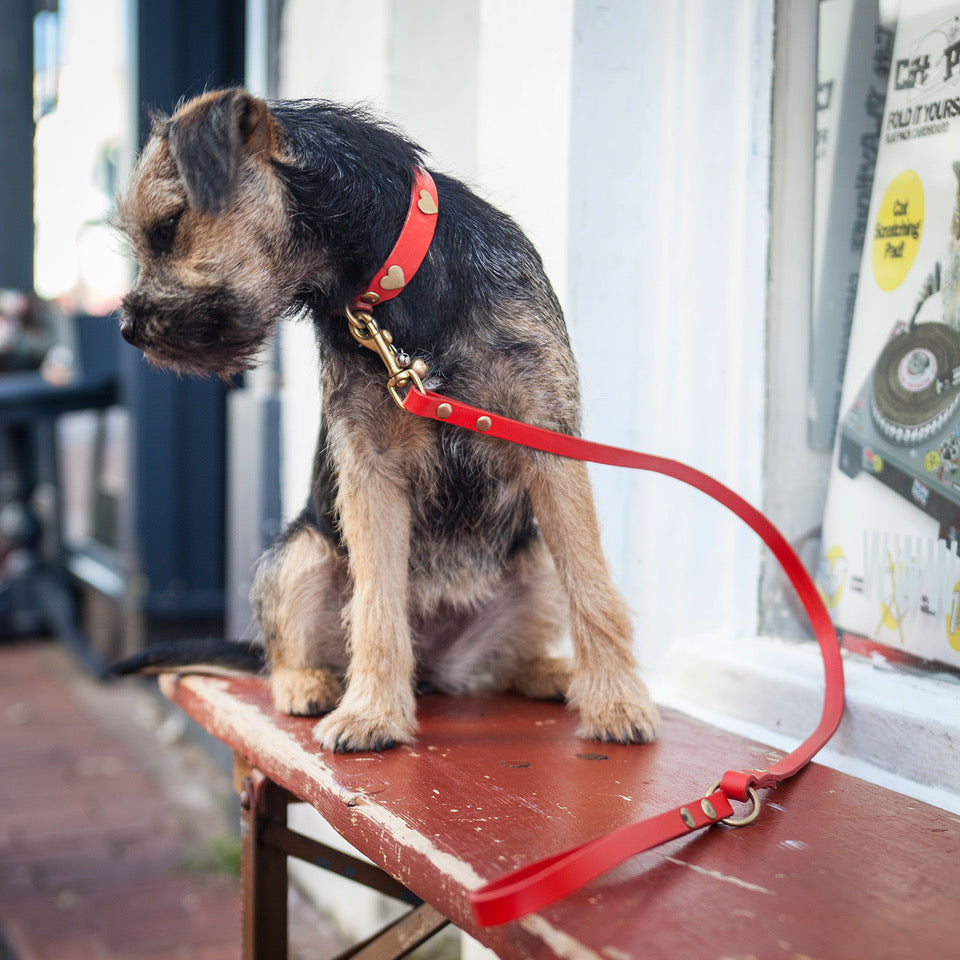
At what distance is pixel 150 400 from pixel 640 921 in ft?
14.4

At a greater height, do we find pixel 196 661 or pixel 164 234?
pixel 164 234

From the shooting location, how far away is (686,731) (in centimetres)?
159

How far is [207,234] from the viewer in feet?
4.31

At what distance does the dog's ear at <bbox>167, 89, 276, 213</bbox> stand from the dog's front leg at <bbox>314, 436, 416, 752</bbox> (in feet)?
1.34

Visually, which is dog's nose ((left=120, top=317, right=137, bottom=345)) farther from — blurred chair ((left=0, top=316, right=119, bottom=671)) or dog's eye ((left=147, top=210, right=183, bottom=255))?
blurred chair ((left=0, top=316, right=119, bottom=671))

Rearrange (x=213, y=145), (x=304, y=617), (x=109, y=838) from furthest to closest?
(x=109, y=838) < (x=304, y=617) < (x=213, y=145)

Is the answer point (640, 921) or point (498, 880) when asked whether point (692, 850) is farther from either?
point (498, 880)

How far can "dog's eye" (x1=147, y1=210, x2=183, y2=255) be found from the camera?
1337mm

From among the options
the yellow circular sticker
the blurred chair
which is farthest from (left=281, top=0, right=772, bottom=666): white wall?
the blurred chair

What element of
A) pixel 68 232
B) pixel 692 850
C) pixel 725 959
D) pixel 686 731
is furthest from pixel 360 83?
pixel 68 232

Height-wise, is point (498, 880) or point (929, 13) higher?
point (929, 13)

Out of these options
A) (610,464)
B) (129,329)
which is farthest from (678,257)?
(129,329)

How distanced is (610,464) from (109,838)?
9.92 feet

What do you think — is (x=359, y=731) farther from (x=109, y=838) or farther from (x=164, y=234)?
(x=109, y=838)
